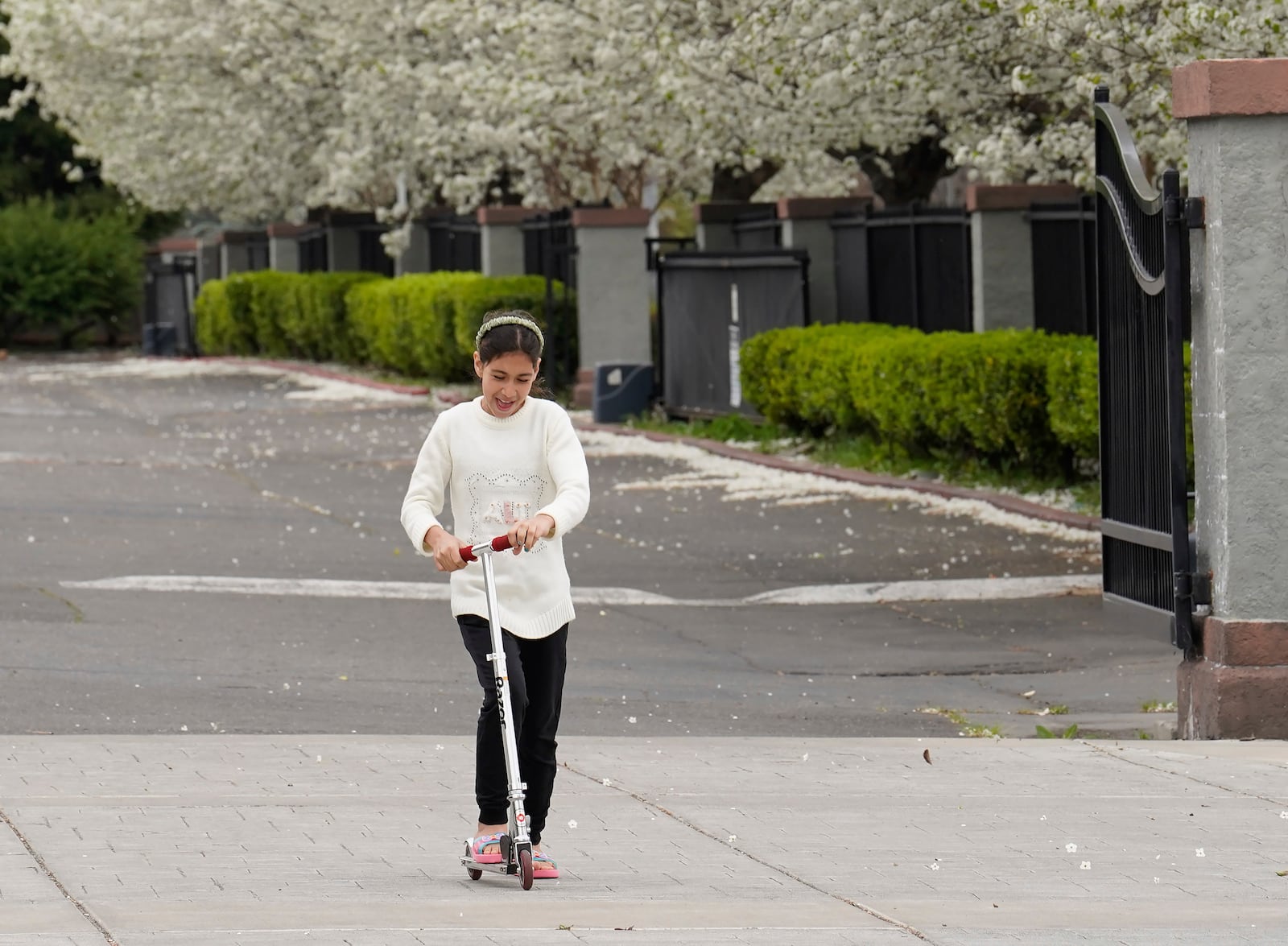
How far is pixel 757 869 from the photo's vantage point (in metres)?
6.17

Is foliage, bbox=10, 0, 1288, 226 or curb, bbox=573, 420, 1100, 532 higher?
foliage, bbox=10, 0, 1288, 226

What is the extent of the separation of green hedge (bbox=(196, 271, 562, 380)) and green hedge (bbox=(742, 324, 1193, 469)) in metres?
6.36

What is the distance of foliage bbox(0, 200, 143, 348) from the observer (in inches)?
1871

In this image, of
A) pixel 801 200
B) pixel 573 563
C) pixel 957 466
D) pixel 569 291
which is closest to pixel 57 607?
pixel 573 563

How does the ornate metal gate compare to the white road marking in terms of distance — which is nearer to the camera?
the ornate metal gate

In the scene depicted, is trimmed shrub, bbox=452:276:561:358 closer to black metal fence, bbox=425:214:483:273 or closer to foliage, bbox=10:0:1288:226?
foliage, bbox=10:0:1288:226

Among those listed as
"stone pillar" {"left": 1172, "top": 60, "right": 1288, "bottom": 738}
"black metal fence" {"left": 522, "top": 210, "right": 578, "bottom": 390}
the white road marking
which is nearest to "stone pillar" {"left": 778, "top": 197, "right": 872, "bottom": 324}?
"black metal fence" {"left": 522, "top": 210, "right": 578, "bottom": 390}

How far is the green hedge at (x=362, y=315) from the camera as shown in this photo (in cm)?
2784

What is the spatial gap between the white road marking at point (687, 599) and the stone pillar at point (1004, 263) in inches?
230

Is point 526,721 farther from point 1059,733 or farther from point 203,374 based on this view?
point 203,374

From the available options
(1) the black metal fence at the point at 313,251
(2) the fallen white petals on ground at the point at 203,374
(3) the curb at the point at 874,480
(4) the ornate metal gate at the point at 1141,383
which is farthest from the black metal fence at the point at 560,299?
(4) the ornate metal gate at the point at 1141,383

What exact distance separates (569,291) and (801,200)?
191 inches

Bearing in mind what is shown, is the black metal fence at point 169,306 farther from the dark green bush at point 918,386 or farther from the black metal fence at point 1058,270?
the black metal fence at point 1058,270

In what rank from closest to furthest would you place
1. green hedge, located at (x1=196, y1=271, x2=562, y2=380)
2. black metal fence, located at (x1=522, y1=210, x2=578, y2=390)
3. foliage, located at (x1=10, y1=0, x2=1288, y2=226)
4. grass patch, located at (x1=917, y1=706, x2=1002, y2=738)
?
1. grass patch, located at (x1=917, y1=706, x2=1002, y2=738)
2. foliage, located at (x1=10, y1=0, x2=1288, y2=226)
3. black metal fence, located at (x1=522, y1=210, x2=578, y2=390)
4. green hedge, located at (x1=196, y1=271, x2=562, y2=380)
